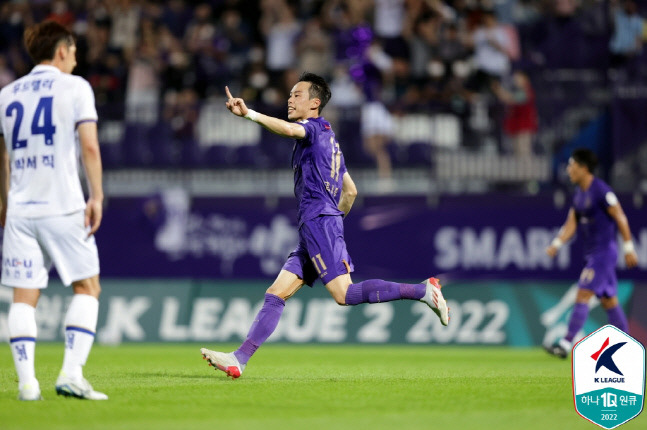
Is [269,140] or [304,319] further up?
[269,140]

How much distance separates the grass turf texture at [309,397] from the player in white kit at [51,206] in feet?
1.34

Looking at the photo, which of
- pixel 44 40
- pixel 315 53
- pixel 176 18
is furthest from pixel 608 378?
pixel 176 18

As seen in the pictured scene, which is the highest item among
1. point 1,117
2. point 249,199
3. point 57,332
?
point 1,117

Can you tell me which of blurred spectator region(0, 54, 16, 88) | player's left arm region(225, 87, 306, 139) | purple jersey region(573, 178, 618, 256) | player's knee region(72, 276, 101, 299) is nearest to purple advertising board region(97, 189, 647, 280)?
purple jersey region(573, 178, 618, 256)

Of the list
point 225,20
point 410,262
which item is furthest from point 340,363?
point 225,20

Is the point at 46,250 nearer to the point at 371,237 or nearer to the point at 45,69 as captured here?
the point at 45,69

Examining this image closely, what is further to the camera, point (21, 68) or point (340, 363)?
point (21, 68)

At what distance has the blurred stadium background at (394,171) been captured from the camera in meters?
16.4

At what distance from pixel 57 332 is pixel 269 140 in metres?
4.80

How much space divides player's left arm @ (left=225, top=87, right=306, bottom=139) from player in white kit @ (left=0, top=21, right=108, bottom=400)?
1164mm

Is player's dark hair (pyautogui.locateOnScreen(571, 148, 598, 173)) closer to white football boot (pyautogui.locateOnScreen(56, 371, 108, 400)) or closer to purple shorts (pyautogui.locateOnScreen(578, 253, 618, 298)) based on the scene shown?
purple shorts (pyautogui.locateOnScreen(578, 253, 618, 298))

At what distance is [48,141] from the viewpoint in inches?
274

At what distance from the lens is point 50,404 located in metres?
6.85

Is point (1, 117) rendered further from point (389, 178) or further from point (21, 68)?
point (21, 68)
